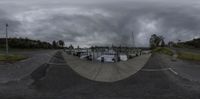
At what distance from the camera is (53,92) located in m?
9.80

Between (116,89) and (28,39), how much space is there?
52.8 meters

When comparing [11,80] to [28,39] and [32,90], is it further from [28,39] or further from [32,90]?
[28,39]

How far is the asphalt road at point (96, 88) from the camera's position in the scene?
936 cm

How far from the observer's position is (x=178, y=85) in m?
11.5

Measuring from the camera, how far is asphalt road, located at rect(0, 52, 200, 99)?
368 inches

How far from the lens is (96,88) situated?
10.2 metres

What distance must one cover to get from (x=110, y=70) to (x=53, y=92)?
3739 millimetres

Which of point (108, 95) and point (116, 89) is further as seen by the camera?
point (116, 89)

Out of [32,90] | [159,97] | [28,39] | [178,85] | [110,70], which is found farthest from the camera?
[28,39]

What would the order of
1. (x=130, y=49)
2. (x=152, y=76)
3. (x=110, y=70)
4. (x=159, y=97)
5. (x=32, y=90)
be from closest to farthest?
(x=110, y=70) < (x=159, y=97) < (x=32, y=90) < (x=152, y=76) < (x=130, y=49)

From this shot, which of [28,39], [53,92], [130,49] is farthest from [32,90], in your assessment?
[28,39]

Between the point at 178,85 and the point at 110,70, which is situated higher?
the point at 110,70

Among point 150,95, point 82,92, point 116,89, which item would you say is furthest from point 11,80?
point 150,95

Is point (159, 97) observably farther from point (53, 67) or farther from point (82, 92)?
point (53, 67)
